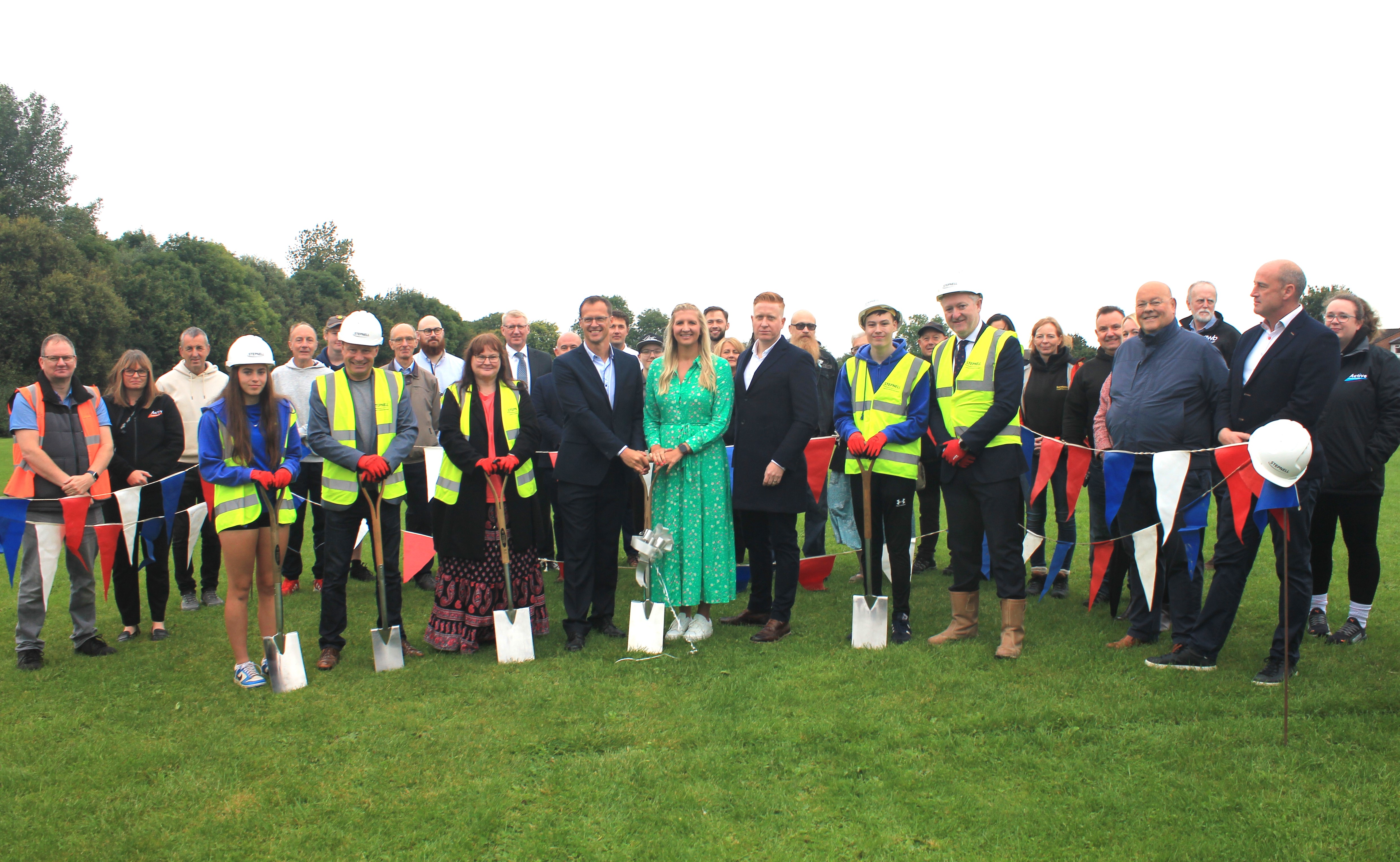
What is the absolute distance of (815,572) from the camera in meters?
7.00

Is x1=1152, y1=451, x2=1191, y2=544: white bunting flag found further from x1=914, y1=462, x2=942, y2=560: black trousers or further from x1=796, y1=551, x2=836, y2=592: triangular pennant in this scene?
x1=796, y1=551, x2=836, y2=592: triangular pennant

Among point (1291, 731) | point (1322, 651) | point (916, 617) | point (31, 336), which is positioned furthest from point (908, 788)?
point (31, 336)

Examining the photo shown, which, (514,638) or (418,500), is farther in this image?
(418,500)

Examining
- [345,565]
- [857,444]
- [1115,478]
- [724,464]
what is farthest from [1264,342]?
[345,565]

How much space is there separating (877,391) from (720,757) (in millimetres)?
2680

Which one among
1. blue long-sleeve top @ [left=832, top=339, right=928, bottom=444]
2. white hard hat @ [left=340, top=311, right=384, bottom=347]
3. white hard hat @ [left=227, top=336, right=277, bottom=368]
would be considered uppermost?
white hard hat @ [left=340, top=311, right=384, bottom=347]

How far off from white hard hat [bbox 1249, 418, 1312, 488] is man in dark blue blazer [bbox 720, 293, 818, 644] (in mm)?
2362

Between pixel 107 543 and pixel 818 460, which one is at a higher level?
pixel 818 460

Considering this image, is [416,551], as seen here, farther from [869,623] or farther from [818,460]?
[869,623]

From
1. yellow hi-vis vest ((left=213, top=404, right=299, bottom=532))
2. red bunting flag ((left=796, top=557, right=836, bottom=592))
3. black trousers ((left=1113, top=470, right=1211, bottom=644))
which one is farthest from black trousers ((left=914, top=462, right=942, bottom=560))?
yellow hi-vis vest ((left=213, top=404, right=299, bottom=532))

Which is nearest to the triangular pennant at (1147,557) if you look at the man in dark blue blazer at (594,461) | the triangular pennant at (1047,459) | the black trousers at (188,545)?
the triangular pennant at (1047,459)

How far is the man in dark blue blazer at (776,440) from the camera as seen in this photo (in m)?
5.42

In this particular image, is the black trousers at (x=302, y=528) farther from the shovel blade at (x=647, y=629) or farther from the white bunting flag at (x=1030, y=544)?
the white bunting flag at (x=1030, y=544)

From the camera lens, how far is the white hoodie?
652 centimetres
